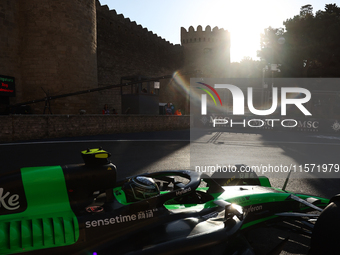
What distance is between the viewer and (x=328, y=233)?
211 centimetres

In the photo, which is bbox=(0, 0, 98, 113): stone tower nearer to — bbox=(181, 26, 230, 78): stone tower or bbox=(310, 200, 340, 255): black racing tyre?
bbox=(310, 200, 340, 255): black racing tyre

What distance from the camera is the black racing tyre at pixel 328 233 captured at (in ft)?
6.74

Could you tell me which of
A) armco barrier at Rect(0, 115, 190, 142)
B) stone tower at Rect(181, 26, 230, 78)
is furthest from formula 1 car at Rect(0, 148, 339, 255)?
stone tower at Rect(181, 26, 230, 78)

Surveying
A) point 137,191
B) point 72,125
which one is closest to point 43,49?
point 72,125

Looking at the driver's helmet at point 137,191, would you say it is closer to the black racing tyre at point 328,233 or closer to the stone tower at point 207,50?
the black racing tyre at point 328,233

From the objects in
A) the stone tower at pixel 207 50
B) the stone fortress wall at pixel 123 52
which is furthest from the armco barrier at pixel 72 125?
the stone tower at pixel 207 50

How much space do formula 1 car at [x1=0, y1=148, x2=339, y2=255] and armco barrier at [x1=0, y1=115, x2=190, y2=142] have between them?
11004mm

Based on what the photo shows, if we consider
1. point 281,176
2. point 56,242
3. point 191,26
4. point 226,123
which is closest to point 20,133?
point 281,176

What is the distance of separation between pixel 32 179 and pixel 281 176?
5090 mm

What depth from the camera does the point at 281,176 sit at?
5867mm

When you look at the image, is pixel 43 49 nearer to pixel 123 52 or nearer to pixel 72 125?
pixel 72 125

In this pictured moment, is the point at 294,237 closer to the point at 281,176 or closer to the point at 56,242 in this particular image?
the point at 56,242

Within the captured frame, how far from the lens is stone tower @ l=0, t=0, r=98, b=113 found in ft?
63.4

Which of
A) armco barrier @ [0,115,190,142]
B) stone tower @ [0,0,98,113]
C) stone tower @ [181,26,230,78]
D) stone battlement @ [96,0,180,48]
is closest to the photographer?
armco barrier @ [0,115,190,142]
